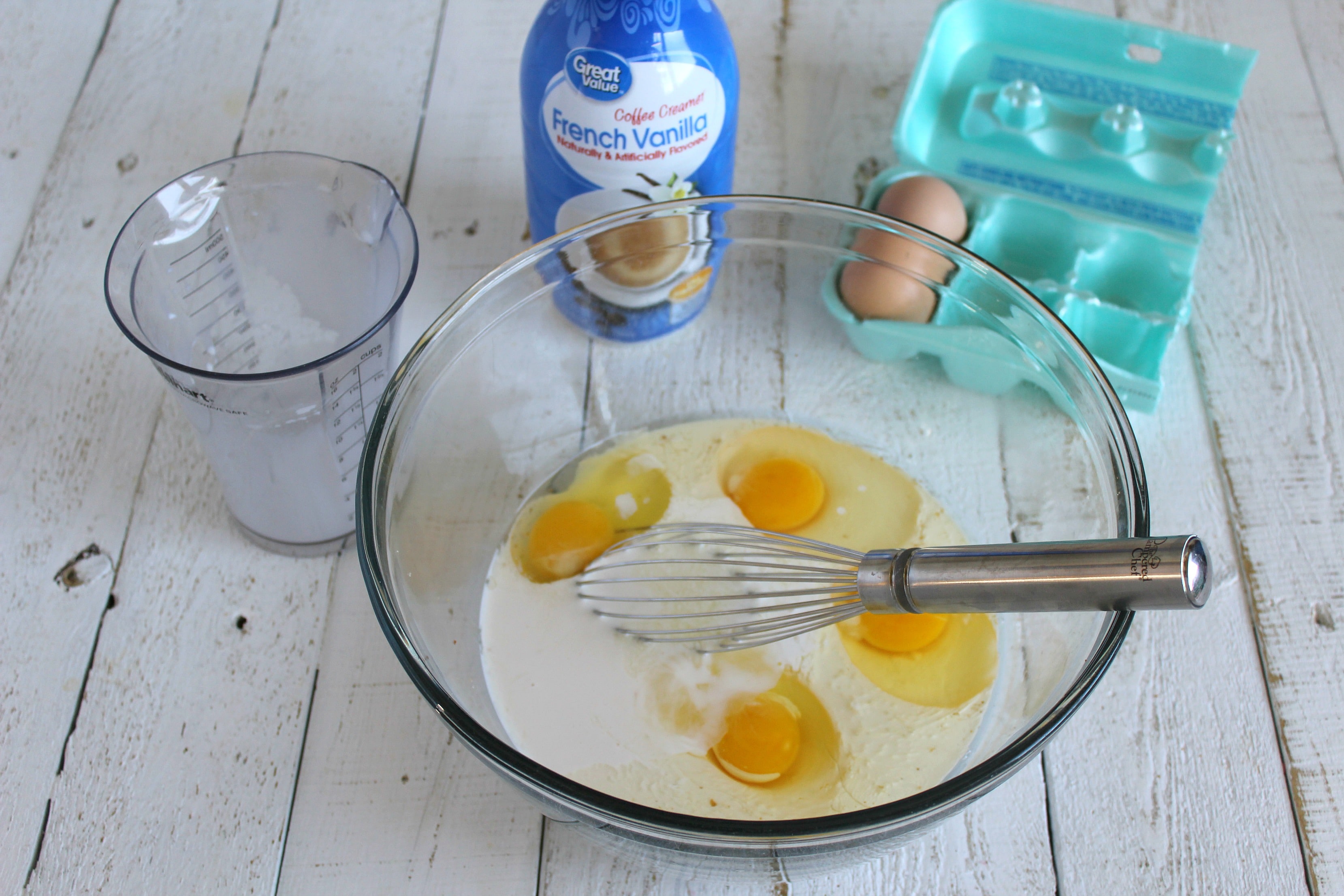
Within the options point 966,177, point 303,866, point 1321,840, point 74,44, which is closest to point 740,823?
point 303,866

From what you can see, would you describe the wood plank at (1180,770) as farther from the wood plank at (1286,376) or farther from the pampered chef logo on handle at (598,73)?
the pampered chef logo on handle at (598,73)

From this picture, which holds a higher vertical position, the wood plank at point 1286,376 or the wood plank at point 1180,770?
the wood plank at point 1286,376

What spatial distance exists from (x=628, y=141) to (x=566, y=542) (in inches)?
15.0

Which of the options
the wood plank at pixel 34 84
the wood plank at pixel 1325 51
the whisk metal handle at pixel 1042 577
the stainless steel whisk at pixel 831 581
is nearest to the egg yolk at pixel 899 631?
the stainless steel whisk at pixel 831 581

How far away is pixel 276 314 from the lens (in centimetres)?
108

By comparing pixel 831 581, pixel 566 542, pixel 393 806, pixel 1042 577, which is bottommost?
pixel 393 806

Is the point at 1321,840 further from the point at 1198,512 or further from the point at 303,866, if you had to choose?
the point at 303,866

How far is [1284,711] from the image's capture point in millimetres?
957

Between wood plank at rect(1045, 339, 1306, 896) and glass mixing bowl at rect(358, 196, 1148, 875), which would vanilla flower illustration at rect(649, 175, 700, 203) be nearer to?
glass mixing bowl at rect(358, 196, 1148, 875)

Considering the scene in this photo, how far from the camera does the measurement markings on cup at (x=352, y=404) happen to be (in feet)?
2.97

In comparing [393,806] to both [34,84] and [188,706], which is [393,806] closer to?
[188,706]

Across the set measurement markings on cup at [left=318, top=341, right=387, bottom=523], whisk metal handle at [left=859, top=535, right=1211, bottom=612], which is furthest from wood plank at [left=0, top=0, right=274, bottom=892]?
whisk metal handle at [left=859, top=535, right=1211, bottom=612]

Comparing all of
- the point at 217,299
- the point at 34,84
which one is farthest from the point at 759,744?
the point at 34,84

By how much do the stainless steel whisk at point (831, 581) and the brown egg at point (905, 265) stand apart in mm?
280
